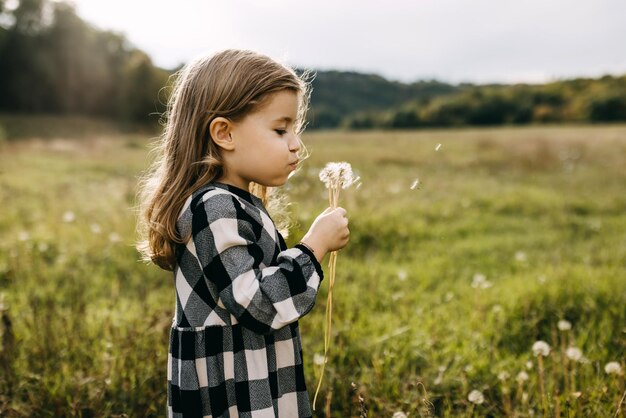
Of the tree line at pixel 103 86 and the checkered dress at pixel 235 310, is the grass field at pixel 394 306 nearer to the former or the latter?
the checkered dress at pixel 235 310

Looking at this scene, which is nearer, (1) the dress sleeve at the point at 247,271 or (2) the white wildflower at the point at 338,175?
(1) the dress sleeve at the point at 247,271

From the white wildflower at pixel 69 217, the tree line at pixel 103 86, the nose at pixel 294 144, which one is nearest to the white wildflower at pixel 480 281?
the nose at pixel 294 144

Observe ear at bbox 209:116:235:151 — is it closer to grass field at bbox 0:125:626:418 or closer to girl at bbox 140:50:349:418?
girl at bbox 140:50:349:418

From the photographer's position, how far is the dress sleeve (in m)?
1.40

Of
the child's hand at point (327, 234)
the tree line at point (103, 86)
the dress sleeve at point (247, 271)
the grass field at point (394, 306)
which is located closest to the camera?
the dress sleeve at point (247, 271)

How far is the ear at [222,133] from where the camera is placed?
1.56 metres

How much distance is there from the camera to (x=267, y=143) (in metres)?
1.55

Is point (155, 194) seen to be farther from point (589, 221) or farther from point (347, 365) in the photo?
point (589, 221)

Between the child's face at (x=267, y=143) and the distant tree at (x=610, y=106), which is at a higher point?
the distant tree at (x=610, y=106)

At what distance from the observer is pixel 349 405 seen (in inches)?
90.9

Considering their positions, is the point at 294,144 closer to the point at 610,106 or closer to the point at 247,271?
the point at 247,271

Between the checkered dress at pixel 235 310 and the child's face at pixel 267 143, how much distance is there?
9 centimetres

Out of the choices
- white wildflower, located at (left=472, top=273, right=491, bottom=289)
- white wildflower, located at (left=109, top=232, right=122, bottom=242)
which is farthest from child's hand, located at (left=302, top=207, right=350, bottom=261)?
white wildflower, located at (left=109, top=232, right=122, bottom=242)

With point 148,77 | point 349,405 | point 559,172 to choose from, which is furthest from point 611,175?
point 148,77
